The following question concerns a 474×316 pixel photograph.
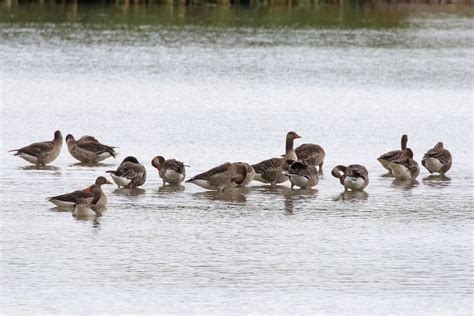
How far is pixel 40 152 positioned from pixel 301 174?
337cm

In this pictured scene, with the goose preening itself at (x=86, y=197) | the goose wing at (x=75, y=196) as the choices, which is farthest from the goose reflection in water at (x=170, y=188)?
the goose wing at (x=75, y=196)

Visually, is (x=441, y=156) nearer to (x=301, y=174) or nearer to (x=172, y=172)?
(x=301, y=174)

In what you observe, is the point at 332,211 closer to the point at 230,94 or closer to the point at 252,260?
the point at 252,260

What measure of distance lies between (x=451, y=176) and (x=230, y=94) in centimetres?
1006

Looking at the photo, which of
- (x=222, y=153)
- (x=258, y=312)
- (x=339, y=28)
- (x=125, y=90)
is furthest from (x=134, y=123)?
(x=339, y=28)

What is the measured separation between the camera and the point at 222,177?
13.9 m

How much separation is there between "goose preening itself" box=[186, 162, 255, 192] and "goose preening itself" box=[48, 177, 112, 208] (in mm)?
1445

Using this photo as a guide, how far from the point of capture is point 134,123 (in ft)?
65.9

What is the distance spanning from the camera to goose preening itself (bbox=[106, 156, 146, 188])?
1398 cm

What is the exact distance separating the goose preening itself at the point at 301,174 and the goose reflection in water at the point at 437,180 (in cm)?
153

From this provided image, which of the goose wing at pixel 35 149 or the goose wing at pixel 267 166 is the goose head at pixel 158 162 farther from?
the goose wing at pixel 35 149

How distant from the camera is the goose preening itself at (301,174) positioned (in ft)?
46.4

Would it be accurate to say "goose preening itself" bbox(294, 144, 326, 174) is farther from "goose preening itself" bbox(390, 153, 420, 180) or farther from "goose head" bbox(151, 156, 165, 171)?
"goose head" bbox(151, 156, 165, 171)

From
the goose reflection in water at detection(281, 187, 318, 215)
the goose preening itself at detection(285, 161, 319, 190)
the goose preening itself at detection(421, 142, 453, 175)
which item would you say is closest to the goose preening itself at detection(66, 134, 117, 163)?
the goose reflection in water at detection(281, 187, 318, 215)
